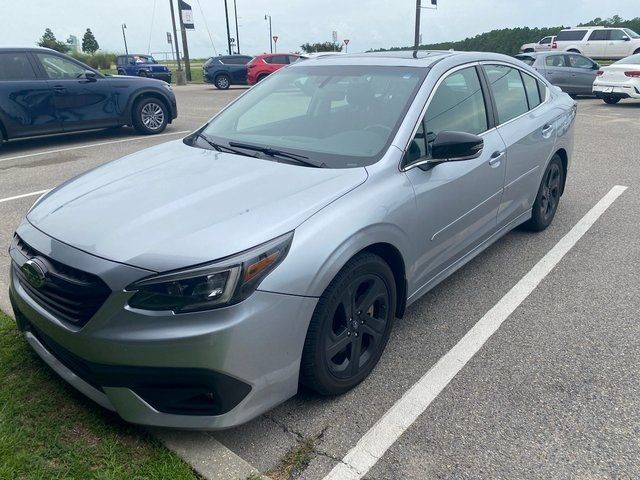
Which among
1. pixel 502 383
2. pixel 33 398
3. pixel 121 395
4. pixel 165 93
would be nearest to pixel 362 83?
pixel 502 383

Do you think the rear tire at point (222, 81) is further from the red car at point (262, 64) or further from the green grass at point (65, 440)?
the green grass at point (65, 440)

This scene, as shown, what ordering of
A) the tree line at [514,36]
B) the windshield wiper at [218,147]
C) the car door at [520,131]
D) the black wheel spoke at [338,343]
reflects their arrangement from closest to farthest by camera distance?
the black wheel spoke at [338,343], the windshield wiper at [218,147], the car door at [520,131], the tree line at [514,36]

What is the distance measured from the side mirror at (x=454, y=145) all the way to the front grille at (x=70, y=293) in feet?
6.10

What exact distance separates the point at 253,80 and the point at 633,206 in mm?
20063

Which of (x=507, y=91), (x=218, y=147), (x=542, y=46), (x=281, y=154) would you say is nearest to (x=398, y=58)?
(x=507, y=91)

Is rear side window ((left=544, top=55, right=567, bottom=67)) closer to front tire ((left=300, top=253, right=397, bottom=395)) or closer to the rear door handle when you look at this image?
the rear door handle

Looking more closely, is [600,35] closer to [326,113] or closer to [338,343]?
[326,113]

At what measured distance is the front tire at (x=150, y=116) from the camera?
10.3m

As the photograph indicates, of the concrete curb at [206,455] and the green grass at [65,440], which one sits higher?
the green grass at [65,440]

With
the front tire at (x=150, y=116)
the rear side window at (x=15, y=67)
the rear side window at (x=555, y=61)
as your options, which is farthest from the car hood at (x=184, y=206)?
the rear side window at (x=555, y=61)

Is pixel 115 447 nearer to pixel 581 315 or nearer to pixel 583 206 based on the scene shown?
pixel 581 315

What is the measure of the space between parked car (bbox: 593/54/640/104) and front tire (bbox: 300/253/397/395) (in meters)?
14.5

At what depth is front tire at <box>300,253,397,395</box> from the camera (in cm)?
242

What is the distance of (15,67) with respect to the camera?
877cm
